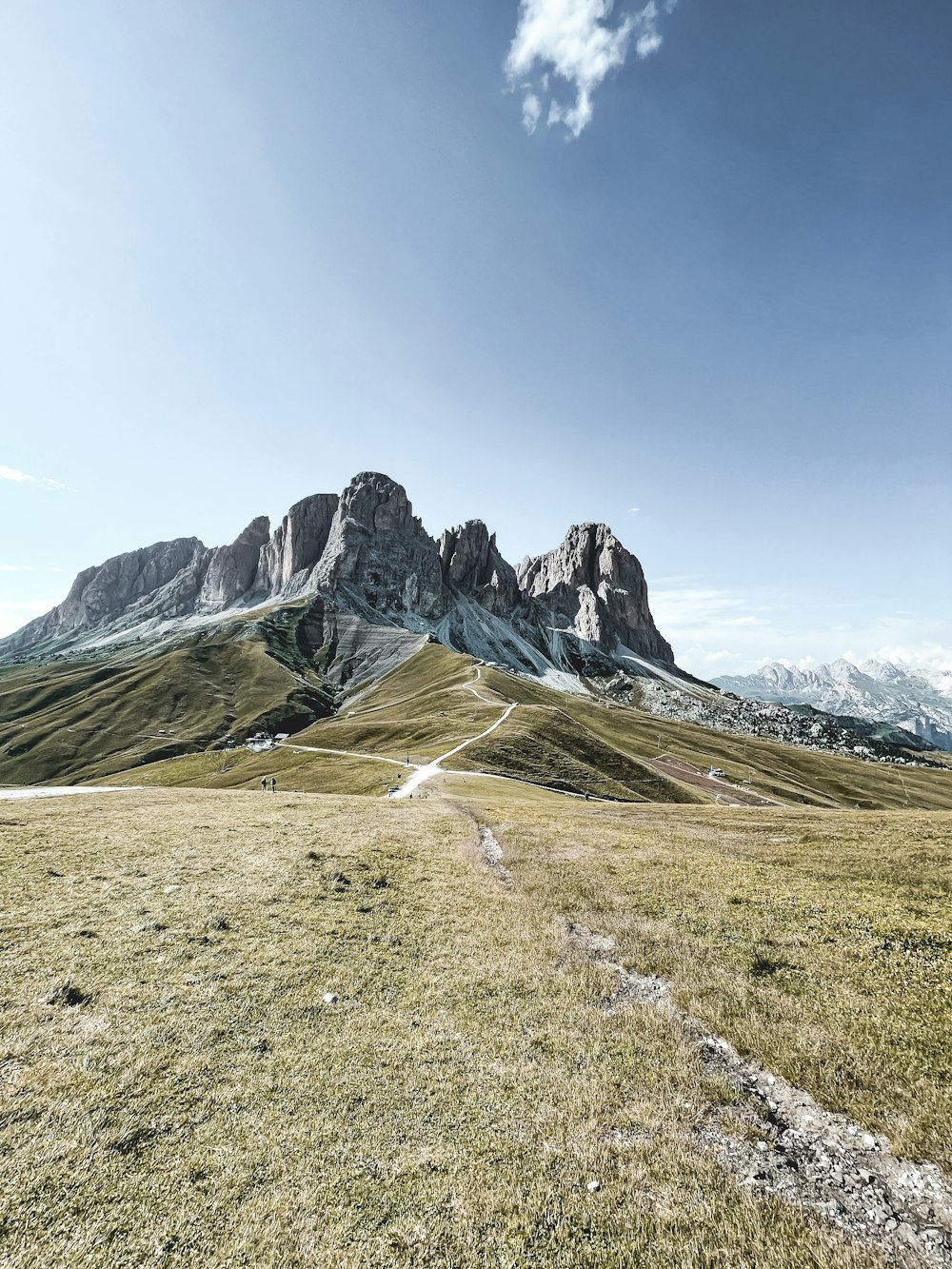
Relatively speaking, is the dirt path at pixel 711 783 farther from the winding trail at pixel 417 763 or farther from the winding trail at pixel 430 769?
the winding trail at pixel 417 763

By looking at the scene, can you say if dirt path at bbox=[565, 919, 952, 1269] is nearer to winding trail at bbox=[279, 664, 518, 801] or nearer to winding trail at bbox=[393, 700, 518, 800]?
winding trail at bbox=[279, 664, 518, 801]

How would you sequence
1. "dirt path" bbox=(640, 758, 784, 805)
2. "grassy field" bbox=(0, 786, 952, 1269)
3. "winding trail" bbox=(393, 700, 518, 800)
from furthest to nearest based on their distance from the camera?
"dirt path" bbox=(640, 758, 784, 805) → "winding trail" bbox=(393, 700, 518, 800) → "grassy field" bbox=(0, 786, 952, 1269)

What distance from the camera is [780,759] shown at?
18312 centimetres

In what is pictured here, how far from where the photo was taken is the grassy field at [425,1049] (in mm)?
8031

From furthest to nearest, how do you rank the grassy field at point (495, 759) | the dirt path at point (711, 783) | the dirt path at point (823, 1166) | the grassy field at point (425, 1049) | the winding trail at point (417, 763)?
the dirt path at point (711, 783)
the grassy field at point (495, 759)
the winding trail at point (417, 763)
the grassy field at point (425, 1049)
the dirt path at point (823, 1166)

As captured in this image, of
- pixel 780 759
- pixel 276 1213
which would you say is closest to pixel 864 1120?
pixel 276 1213

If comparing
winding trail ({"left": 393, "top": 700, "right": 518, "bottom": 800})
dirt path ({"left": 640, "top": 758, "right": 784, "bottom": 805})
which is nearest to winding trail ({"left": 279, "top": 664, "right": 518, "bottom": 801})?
winding trail ({"left": 393, "top": 700, "right": 518, "bottom": 800})

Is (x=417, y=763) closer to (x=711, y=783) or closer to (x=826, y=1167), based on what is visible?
(x=711, y=783)

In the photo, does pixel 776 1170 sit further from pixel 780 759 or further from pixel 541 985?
pixel 780 759

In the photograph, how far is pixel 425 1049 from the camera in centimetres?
1247

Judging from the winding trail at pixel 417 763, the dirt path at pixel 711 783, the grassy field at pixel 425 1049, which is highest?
the grassy field at pixel 425 1049

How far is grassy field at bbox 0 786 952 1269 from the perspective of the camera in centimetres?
803

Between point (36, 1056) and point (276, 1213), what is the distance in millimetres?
7760

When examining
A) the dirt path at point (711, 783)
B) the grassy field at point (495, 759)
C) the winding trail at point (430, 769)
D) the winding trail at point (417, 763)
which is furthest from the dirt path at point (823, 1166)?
the dirt path at point (711, 783)
